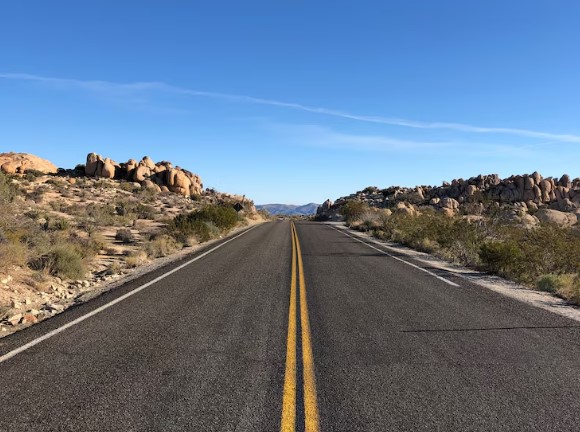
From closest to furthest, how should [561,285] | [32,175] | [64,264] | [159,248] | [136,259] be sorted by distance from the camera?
[561,285], [64,264], [136,259], [159,248], [32,175]

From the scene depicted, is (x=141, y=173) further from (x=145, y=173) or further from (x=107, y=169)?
(x=107, y=169)

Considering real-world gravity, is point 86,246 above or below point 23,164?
below

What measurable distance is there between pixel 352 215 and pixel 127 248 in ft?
128

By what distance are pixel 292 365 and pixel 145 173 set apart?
7077cm

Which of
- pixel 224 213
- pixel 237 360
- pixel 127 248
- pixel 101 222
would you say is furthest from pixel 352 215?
pixel 237 360

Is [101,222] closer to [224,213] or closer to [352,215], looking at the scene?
[224,213]

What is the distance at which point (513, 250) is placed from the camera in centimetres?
1425

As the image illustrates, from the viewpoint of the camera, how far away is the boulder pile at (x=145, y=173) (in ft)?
221

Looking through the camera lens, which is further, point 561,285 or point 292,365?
point 561,285

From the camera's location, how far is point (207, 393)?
4449 millimetres

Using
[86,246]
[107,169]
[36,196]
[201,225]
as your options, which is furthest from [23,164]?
[86,246]

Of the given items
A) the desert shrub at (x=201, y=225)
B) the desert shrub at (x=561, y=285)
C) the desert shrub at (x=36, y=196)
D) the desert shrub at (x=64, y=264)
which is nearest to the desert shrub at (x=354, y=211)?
the desert shrub at (x=201, y=225)

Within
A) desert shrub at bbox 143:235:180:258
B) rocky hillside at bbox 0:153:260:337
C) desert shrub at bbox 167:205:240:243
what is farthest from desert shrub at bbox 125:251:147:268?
desert shrub at bbox 167:205:240:243

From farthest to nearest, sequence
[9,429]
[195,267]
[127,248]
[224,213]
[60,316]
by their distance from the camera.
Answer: [224,213], [127,248], [195,267], [60,316], [9,429]
